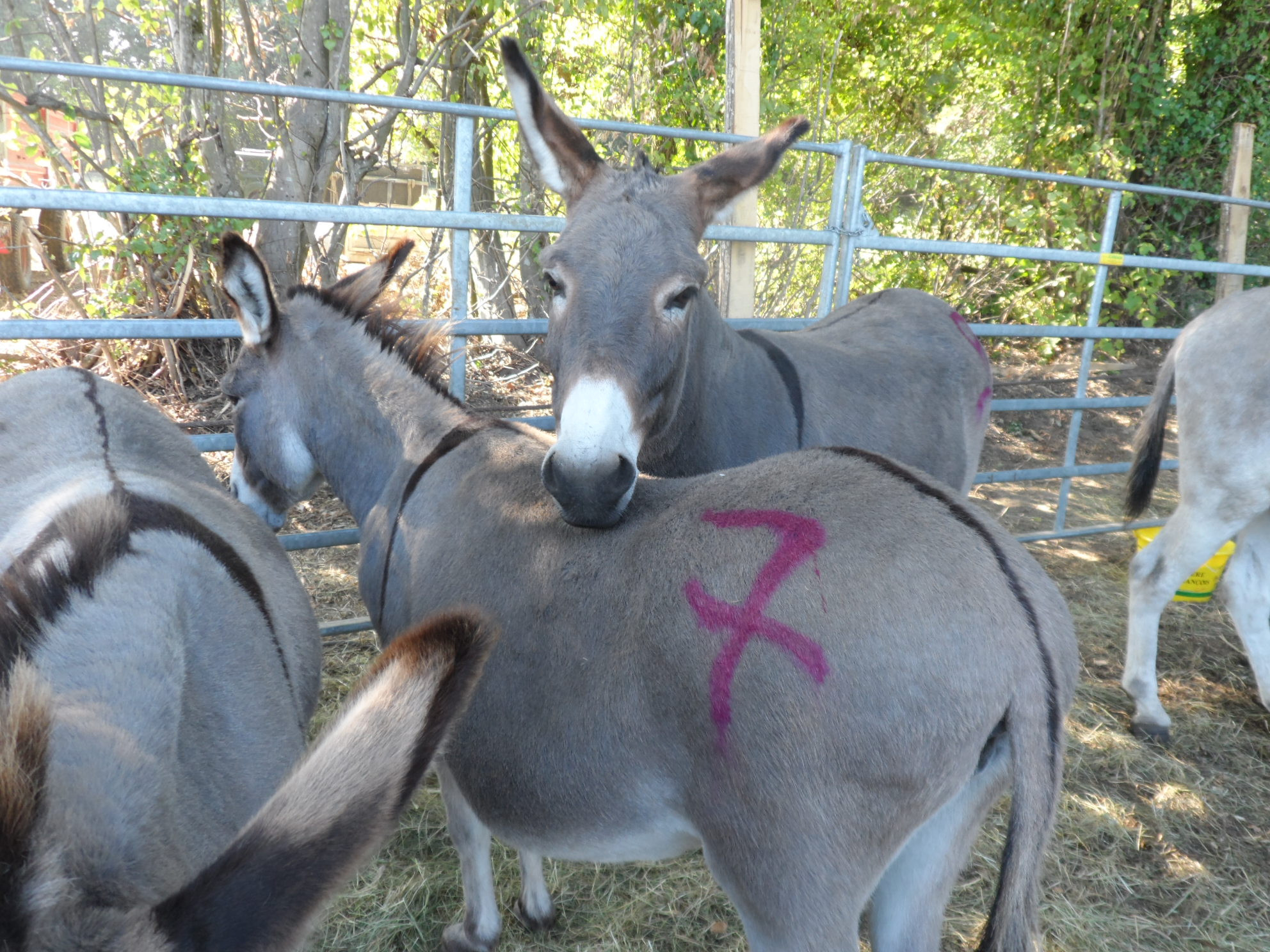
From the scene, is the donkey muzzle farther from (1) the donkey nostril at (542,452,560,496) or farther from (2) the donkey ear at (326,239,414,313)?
(2) the donkey ear at (326,239,414,313)

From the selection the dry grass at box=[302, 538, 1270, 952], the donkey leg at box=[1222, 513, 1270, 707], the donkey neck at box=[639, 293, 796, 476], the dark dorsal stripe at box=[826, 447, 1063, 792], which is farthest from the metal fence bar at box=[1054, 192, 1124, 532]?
the dark dorsal stripe at box=[826, 447, 1063, 792]

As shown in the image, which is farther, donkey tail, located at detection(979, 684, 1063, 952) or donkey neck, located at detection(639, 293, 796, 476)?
donkey neck, located at detection(639, 293, 796, 476)

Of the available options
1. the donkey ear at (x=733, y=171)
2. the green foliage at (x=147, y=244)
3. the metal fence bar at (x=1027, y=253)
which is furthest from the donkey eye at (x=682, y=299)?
the green foliage at (x=147, y=244)

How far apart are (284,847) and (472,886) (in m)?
1.67

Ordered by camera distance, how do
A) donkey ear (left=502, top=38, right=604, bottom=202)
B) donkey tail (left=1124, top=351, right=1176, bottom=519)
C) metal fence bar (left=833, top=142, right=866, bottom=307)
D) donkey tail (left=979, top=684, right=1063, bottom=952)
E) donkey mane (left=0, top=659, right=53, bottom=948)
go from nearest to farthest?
donkey mane (left=0, top=659, right=53, bottom=948) < donkey tail (left=979, top=684, right=1063, bottom=952) < donkey ear (left=502, top=38, right=604, bottom=202) < donkey tail (left=1124, top=351, right=1176, bottom=519) < metal fence bar (left=833, top=142, right=866, bottom=307)

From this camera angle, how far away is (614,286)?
1.98 meters

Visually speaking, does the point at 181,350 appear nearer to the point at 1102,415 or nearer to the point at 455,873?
the point at 455,873

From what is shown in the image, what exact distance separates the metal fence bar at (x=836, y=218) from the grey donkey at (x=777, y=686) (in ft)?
8.66

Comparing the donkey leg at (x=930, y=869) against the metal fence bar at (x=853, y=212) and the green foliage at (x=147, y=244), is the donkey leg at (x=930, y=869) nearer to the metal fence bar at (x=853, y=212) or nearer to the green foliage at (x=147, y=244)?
the metal fence bar at (x=853, y=212)

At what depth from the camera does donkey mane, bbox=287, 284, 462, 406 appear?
7.84 feet

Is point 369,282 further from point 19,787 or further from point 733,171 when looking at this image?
point 19,787

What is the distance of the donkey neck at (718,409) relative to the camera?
242 centimetres

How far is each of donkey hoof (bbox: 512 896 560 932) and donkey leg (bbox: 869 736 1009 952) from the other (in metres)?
1.15

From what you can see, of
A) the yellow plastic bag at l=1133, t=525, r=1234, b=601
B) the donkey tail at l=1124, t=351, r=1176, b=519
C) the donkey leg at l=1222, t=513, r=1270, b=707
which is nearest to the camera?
the donkey leg at l=1222, t=513, r=1270, b=707
